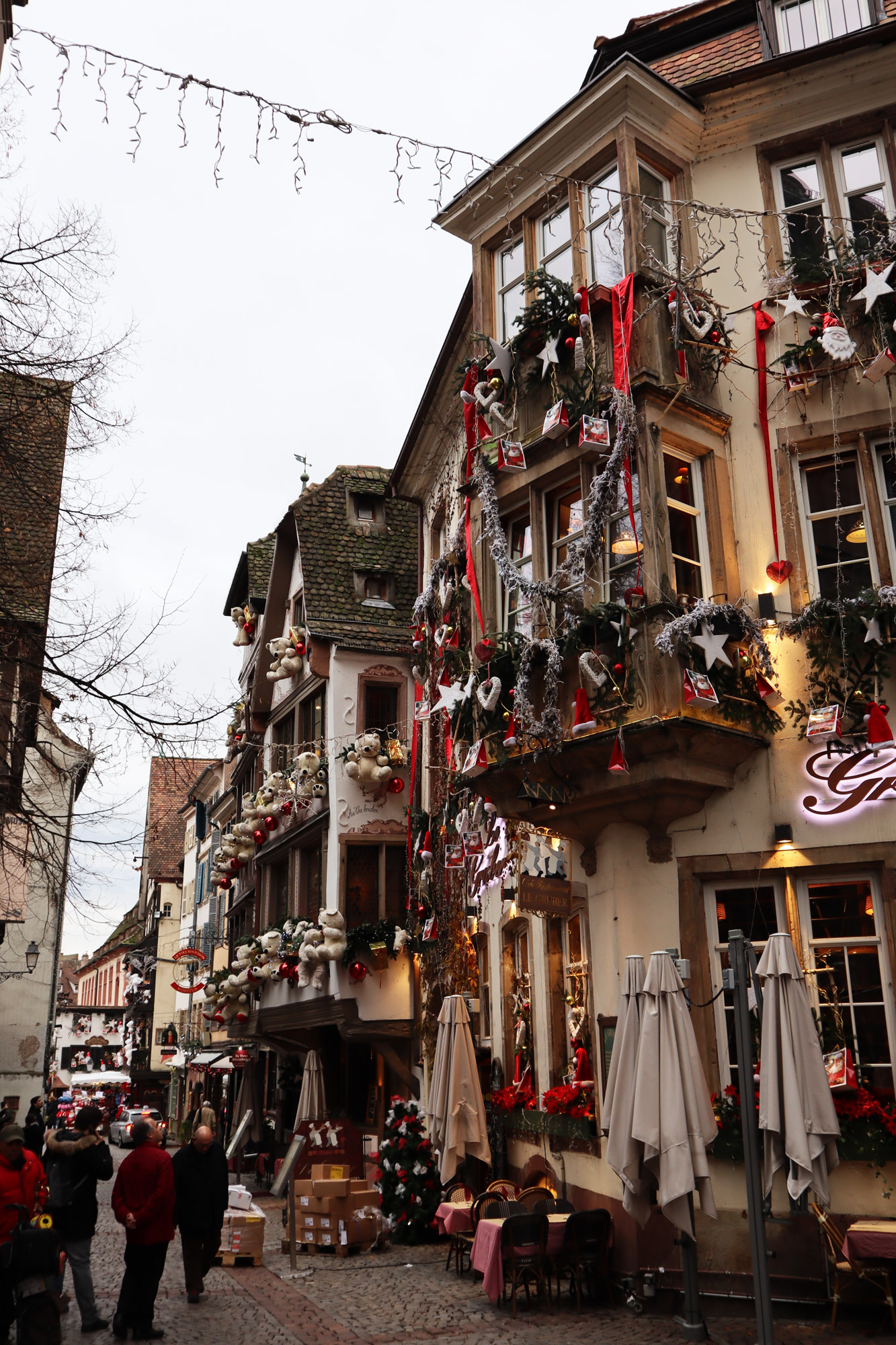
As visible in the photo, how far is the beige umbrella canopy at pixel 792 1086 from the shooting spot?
873 centimetres

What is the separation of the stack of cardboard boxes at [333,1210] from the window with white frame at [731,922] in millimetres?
5897

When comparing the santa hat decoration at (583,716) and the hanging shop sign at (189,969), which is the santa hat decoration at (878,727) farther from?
the hanging shop sign at (189,969)

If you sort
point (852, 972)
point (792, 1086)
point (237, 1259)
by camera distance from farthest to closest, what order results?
point (237, 1259), point (852, 972), point (792, 1086)

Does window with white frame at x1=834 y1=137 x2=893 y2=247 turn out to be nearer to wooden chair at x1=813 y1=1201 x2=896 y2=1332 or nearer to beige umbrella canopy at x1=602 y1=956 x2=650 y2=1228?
beige umbrella canopy at x1=602 y1=956 x2=650 y2=1228

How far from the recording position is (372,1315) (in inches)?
420

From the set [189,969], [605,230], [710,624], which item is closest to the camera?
[710,624]

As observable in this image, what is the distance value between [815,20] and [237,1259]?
16121 mm

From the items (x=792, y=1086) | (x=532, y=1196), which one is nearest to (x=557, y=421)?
(x=792, y=1086)

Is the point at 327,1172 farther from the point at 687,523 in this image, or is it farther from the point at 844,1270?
the point at 687,523

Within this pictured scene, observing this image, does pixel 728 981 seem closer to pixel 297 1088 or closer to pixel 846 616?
pixel 846 616

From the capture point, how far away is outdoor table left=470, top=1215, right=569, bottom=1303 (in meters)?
10.5

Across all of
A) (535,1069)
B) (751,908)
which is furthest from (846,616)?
(535,1069)

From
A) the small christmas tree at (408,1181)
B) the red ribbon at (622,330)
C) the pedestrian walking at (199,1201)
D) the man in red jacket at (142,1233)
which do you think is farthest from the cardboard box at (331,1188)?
the red ribbon at (622,330)

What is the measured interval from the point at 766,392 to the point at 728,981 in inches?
266
